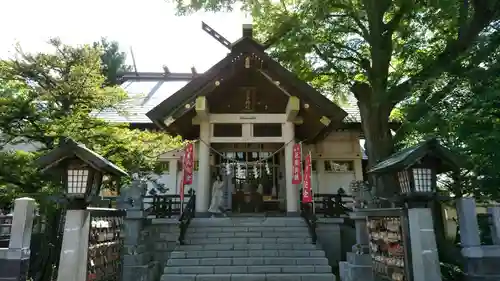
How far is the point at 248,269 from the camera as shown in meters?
9.55

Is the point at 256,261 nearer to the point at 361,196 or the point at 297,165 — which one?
the point at 361,196

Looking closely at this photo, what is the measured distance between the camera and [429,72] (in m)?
9.46

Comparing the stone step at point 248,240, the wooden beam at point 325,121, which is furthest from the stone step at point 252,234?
the wooden beam at point 325,121

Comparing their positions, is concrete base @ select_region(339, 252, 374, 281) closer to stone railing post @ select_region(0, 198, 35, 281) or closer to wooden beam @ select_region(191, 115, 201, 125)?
stone railing post @ select_region(0, 198, 35, 281)

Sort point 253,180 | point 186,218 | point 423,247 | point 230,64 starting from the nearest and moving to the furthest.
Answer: point 423,247
point 186,218
point 230,64
point 253,180

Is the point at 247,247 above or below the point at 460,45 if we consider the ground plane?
below

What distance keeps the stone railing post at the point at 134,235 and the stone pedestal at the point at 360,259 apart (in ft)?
19.1

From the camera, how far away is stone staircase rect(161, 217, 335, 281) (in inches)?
367

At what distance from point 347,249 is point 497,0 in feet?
28.8

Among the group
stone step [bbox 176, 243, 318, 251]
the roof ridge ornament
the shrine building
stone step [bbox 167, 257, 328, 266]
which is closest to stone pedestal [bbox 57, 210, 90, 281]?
stone step [bbox 167, 257, 328, 266]

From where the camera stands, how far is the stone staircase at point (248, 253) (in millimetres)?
9312

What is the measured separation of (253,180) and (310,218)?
4833 millimetres

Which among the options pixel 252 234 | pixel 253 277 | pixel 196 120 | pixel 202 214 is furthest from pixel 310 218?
pixel 196 120

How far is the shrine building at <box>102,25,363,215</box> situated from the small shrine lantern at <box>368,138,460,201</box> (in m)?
6.28
